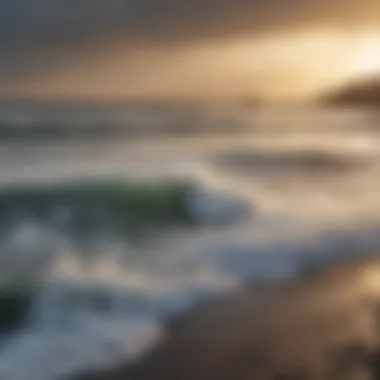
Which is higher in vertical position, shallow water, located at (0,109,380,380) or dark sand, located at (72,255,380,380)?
shallow water, located at (0,109,380,380)

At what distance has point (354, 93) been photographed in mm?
3047

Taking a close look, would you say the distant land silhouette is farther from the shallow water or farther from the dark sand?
the dark sand

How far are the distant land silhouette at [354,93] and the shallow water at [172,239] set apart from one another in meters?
0.32

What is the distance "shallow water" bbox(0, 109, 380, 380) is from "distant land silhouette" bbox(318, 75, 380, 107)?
1.05ft

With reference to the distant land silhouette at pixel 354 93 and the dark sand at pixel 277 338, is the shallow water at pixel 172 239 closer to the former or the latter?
the dark sand at pixel 277 338

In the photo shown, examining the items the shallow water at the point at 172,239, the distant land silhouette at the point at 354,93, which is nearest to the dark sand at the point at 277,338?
the shallow water at the point at 172,239

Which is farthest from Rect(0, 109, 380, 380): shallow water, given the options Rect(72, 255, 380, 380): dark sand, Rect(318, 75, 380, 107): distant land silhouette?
Rect(318, 75, 380, 107): distant land silhouette

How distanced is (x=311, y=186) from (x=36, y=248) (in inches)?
56.1

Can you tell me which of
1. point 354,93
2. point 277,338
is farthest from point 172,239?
point 354,93

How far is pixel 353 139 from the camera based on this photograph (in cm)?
407

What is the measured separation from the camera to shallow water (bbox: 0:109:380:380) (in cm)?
116

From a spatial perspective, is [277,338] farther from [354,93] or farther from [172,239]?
[354,93]

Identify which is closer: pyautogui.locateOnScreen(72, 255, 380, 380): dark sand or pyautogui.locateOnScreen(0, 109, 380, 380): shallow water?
pyautogui.locateOnScreen(72, 255, 380, 380): dark sand

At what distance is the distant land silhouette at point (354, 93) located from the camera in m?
2.94
